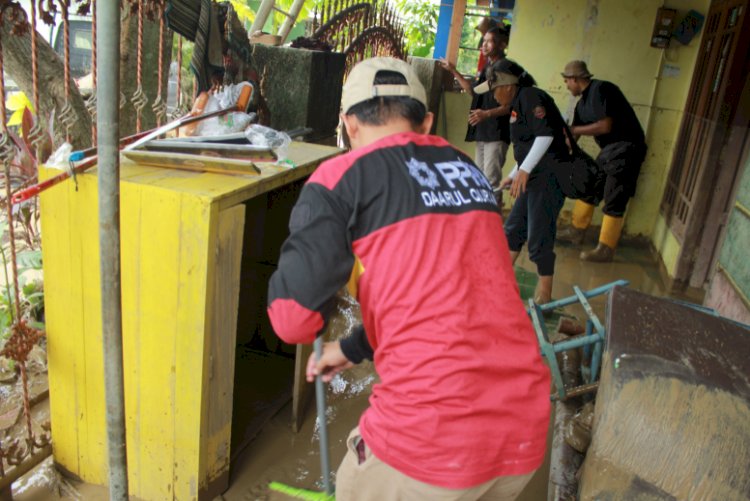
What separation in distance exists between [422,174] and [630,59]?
21.0 ft

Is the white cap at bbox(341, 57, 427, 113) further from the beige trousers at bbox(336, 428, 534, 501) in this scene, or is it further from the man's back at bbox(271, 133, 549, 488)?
the beige trousers at bbox(336, 428, 534, 501)

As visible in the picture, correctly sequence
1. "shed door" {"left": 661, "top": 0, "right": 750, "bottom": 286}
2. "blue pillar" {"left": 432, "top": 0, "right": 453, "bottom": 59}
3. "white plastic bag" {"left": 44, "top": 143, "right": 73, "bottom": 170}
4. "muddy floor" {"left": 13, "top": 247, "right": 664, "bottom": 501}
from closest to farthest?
"white plastic bag" {"left": 44, "top": 143, "right": 73, "bottom": 170} < "muddy floor" {"left": 13, "top": 247, "right": 664, "bottom": 501} < "shed door" {"left": 661, "top": 0, "right": 750, "bottom": 286} < "blue pillar" {"left": 432, "top": 0, "right": 453, "bottom": 59}

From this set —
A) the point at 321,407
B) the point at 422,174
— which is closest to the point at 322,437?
the point at 321,407

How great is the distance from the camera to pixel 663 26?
668 centimetres

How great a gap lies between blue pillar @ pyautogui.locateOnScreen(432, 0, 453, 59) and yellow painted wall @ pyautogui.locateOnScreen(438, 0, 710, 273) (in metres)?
3.60

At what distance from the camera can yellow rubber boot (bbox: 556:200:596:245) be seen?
272 inches

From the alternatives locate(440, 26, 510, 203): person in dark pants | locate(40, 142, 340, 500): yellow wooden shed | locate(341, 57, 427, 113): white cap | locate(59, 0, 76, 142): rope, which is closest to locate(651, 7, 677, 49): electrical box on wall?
locate(440, 26, 510, 203): person in dark pants

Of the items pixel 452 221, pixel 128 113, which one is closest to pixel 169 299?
pixel 452 221

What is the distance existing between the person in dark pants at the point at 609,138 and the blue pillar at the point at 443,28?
4.92 metres

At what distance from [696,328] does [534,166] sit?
2.47m

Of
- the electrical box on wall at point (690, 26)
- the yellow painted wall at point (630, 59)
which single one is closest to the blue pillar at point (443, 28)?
the yellow painted wall at point (630, 59)

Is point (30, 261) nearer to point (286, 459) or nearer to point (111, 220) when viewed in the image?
point (286, 459)

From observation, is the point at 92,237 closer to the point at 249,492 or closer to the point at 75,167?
the point at 75,167

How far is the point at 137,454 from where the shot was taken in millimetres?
2508
